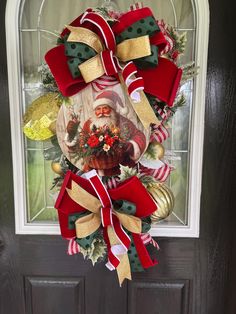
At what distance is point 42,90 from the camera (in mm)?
1002

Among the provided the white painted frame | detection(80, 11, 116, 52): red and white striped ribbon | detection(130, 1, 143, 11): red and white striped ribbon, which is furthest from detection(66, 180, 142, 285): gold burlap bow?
detection(130, 1, 143, 11): red and white striped ribbon

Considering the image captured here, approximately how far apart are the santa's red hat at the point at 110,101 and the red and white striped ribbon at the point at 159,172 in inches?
7.2

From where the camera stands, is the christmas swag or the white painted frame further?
the white painted frame

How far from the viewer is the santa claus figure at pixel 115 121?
89cm

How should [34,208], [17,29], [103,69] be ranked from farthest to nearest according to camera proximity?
[34,208], [17,29], [103,69]

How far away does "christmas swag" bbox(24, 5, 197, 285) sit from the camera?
2.63 feet

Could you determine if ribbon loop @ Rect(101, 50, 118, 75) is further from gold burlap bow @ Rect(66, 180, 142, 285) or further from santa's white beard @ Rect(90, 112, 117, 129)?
gold burlap bow @ Rect(66, 180, 142, 285)

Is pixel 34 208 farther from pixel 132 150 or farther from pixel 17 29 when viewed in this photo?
pixel 17 29

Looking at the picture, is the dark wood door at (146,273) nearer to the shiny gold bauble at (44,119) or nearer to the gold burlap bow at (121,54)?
the shiny gold bauble at (44,119)

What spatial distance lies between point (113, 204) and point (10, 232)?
1.43 ft

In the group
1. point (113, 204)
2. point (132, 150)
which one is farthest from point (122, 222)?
point (132, 150)

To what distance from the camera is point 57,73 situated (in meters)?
0.83

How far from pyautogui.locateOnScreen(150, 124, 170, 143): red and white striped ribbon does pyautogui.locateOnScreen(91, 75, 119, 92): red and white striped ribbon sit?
17 cm

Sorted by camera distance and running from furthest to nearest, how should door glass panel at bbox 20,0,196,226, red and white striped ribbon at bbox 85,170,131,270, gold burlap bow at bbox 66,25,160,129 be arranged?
door glass panel at bbox 20,0,196,226 < red and white striped ribbon at bbox 85,170,131,270 < gold burlap bow at bbox 66,25,160,129
